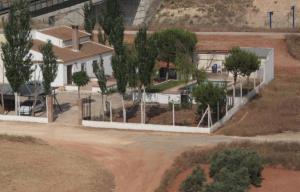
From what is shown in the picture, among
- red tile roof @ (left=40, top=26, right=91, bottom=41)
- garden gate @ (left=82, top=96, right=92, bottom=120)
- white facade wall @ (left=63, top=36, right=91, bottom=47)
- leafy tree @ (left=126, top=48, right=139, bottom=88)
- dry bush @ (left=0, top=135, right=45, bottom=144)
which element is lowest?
dry bush @ (left=0, top=135, right=45, bottom=144)

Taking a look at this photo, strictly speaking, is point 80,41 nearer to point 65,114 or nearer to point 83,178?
point 65,114

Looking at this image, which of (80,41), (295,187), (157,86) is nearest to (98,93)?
(157,86)

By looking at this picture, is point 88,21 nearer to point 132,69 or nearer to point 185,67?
point 185,67

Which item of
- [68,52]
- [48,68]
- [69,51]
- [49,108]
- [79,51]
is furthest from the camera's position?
[79,51]

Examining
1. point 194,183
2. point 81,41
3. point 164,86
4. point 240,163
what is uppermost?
point 81,41

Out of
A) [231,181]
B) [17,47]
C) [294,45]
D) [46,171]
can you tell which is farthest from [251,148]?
[294,45]

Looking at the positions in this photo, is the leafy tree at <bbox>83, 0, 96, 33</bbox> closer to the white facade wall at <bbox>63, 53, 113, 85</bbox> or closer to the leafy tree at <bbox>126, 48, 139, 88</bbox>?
the white facade wall at <bbox>63, 53, 113, 85</bbox>

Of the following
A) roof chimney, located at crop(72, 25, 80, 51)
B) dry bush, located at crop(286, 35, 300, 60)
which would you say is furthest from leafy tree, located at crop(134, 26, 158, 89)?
dry bush, located at crop(286, 35, 300, 60)
